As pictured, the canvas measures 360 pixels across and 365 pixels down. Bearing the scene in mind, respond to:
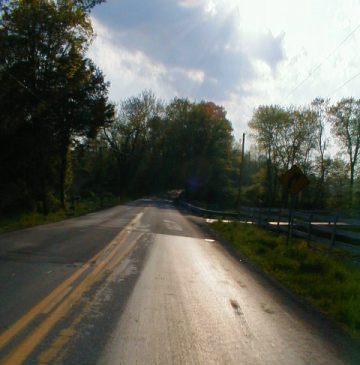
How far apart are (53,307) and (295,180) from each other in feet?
42.0

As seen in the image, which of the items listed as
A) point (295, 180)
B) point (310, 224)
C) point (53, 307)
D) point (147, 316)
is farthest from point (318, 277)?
point (295, 180)

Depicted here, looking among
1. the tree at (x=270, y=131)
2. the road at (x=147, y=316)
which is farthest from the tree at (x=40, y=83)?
the tree at (x=270, y=131)

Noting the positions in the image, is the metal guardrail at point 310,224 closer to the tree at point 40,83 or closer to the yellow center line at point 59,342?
the yellow center line at point 59,342

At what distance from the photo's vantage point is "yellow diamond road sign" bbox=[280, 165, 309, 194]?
1819 centimetres

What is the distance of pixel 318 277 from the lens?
462 inches

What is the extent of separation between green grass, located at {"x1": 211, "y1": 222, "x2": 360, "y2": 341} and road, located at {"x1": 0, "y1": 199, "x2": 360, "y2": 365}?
0.50m

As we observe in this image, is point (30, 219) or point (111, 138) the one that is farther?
point (111, 138)

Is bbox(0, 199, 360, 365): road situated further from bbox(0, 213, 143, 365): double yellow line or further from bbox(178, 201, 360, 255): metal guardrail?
bbox(178, 201, 360, 255): metal guardrail

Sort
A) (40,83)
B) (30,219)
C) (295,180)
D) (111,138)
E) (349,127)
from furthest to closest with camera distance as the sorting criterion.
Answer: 1. (111,138)
2. (349,127)
3. (40,83)
4. (30,219)
5. (295,180)

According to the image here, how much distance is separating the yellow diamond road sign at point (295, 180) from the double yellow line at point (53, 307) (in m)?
8.10

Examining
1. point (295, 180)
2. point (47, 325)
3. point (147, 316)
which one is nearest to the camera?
point (47, 325)

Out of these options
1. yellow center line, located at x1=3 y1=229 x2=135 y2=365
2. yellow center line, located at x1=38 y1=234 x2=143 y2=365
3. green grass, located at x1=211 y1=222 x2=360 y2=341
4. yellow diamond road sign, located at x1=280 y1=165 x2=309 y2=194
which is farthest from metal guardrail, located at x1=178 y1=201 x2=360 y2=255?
yellow center line, located at x1=38 y1=234 x2=143 y2=365

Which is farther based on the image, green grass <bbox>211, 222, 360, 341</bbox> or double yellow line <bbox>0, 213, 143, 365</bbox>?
green grass <bbox>211, 222, 360, 341</bbox>

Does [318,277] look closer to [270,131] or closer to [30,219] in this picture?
[30,219]
